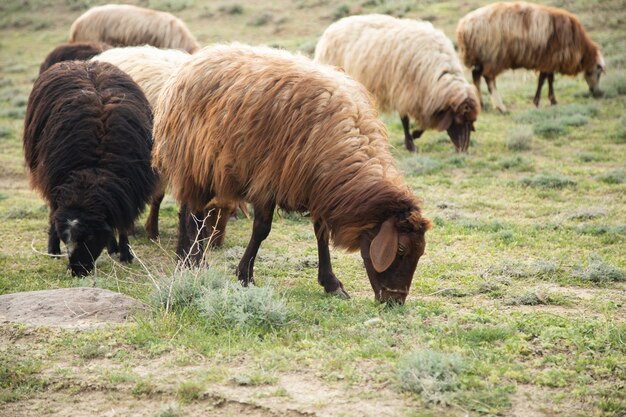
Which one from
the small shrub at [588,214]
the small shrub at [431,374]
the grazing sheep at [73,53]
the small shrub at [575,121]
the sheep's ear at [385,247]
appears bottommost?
the small shrub at [575,121]

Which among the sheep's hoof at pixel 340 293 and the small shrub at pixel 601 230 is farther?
the small shrub at pixel 601 230

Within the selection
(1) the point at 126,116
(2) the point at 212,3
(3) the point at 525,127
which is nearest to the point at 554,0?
(3) the point at 525,127

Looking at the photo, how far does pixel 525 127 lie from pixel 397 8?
11962 millimetres

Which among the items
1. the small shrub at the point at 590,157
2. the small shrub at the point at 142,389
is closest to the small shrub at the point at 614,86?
the small shrub at the point at 590,157

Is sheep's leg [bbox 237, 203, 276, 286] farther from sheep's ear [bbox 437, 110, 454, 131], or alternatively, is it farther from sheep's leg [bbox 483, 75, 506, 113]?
sheep's leg [bbox 483, 75, 506, 113]

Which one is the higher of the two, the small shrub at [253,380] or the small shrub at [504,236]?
the small shrub at [253,380]

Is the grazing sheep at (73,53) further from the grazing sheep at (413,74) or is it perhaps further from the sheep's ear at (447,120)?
the sheep's ear at (447,120)

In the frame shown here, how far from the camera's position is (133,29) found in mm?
17156

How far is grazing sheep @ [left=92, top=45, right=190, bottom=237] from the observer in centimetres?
941

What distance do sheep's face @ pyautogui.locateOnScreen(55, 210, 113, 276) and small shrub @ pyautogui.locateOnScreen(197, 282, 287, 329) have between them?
2237 mm

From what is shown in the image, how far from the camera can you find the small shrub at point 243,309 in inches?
220

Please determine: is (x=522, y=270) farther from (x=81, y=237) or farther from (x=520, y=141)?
(x=520, y=141)

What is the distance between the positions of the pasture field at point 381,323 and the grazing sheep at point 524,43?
4599mm

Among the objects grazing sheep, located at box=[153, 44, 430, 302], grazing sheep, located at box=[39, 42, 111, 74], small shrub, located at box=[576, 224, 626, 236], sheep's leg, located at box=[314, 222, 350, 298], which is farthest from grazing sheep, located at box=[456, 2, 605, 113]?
sheep's leg, located at box=[314, 222, 350, 298]
